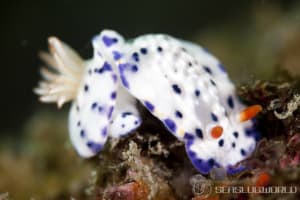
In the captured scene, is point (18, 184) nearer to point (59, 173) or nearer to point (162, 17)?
point (59, 173)

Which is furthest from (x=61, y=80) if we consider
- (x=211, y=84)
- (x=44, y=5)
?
(x=44, y=5)

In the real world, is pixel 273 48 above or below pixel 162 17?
below

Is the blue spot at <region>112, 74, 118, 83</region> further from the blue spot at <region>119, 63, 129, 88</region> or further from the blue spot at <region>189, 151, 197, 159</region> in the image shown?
the blue spot at <region>189, 151, 197, 159</region>

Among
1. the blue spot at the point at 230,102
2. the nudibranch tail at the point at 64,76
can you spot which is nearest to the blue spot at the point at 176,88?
the blue spot at the point at 230,102

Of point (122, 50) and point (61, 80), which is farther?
point (61, 80)

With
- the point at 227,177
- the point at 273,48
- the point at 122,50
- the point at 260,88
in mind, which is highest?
the point at 273,48

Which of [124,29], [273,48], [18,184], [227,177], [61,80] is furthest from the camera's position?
[124,29]

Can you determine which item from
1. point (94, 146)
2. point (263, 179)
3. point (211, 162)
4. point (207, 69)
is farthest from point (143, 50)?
point (263, 179)
